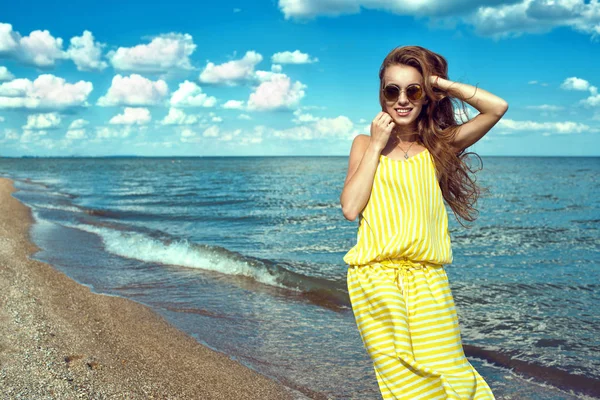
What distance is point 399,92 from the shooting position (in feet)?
8.09

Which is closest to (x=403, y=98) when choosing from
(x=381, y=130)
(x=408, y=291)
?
(x=381, y=130)

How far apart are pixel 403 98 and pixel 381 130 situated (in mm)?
215

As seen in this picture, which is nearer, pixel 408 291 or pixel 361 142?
pixel 408 291

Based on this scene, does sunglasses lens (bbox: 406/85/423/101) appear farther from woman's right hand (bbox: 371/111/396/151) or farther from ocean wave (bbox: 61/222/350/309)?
ocean wave (bbox: 61/222/350/309)

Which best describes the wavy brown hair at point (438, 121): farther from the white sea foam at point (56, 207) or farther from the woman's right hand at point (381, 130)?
the white sea foam at point (56, 207)

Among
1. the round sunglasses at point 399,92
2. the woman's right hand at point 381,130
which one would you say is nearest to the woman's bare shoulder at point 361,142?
the woman's right hand at point 381,130

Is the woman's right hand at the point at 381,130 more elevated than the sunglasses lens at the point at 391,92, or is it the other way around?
the sunglasses lens at the point at 391,92

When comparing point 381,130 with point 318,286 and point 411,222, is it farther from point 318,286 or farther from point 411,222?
point 318,286

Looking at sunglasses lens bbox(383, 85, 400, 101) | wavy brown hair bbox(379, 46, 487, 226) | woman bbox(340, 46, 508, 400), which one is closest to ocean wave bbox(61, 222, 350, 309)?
wavy brown hair bbox(379, 46, 487, 226)

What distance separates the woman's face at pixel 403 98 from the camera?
2.46 m

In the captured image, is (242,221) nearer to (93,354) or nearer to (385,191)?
(93,354)

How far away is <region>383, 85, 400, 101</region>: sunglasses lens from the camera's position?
2463 millimetres

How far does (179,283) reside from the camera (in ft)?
31.3

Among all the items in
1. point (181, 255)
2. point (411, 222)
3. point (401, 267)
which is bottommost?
point (181, 255)
